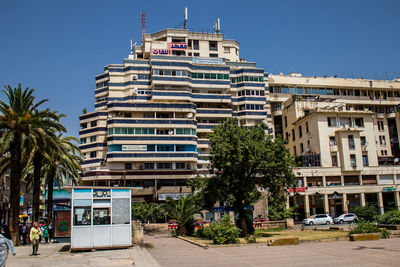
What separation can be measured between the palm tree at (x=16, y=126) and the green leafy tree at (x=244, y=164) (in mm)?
13816

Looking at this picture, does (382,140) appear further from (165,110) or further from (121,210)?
(121,210)

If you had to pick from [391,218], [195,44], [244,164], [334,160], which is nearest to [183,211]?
[244,164]

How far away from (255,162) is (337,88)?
2490 inches

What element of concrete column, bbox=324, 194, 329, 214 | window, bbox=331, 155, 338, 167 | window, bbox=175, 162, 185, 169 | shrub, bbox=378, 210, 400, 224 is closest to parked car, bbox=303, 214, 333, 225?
concrete column, bbox=324, 194, 329, 214

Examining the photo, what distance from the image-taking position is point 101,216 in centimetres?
2109

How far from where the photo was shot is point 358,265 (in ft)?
46.0

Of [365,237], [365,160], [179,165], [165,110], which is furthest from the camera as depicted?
[165,110]

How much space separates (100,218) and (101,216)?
0.41 feet

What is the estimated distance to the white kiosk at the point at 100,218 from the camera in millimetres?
20562

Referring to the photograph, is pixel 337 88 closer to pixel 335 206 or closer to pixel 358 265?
pixel 335 206

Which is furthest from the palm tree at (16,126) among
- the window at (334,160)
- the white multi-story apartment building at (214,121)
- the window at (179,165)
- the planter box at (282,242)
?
the window at (334,160)

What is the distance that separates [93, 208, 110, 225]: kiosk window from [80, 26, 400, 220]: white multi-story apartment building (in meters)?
41.8

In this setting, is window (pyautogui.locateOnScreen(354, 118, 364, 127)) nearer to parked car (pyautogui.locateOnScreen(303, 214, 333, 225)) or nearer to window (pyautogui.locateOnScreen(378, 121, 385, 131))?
window (pyautogui.locateOnScreen(378, 121, 385, 131))

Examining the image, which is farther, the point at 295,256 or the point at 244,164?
the point at 244,164
